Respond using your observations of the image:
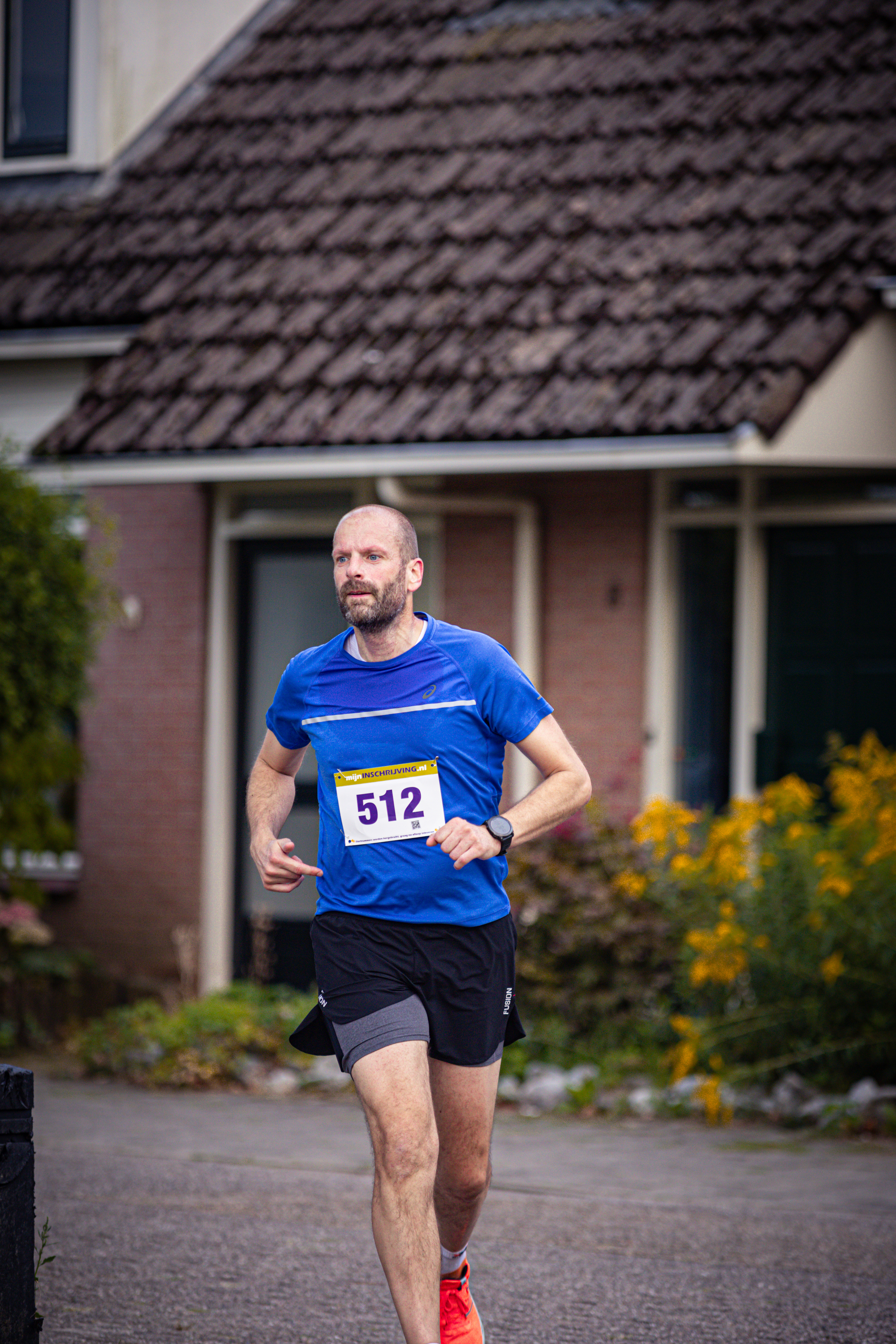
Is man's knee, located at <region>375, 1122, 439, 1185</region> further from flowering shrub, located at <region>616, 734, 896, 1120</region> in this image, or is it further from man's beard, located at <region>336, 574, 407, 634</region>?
flowering shrub, located at <region>616, 734, 896, 1120</region>

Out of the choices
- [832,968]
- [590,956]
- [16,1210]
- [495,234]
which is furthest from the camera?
[495,234]

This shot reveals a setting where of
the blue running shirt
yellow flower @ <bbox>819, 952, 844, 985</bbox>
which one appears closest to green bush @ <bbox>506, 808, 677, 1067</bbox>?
yellow flower @ <bbox>819, 952, 844, 985</bbox>

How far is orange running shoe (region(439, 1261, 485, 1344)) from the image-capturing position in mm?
4305

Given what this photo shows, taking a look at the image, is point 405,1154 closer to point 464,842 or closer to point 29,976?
point 464,842

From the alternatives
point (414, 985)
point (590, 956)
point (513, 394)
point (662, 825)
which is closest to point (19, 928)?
point (590, 956)

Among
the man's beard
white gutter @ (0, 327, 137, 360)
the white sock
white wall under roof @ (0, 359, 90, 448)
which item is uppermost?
white gutter @ (0, 327, 137, 360)

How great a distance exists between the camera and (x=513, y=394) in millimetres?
9570

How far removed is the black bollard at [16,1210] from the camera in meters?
3.95

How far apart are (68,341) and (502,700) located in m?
7.74

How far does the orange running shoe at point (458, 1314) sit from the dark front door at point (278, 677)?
641cm

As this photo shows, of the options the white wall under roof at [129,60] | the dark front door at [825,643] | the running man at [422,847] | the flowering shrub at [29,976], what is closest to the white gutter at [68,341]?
the white wall under roof at [129,60]

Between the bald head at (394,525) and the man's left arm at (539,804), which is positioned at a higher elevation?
the bald head at (394,525)

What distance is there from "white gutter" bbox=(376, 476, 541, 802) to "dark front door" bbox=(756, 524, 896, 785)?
4.08 ft

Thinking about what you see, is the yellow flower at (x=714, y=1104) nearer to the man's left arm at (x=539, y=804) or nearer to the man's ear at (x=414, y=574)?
the man's left arm at (x=539, y=804)
